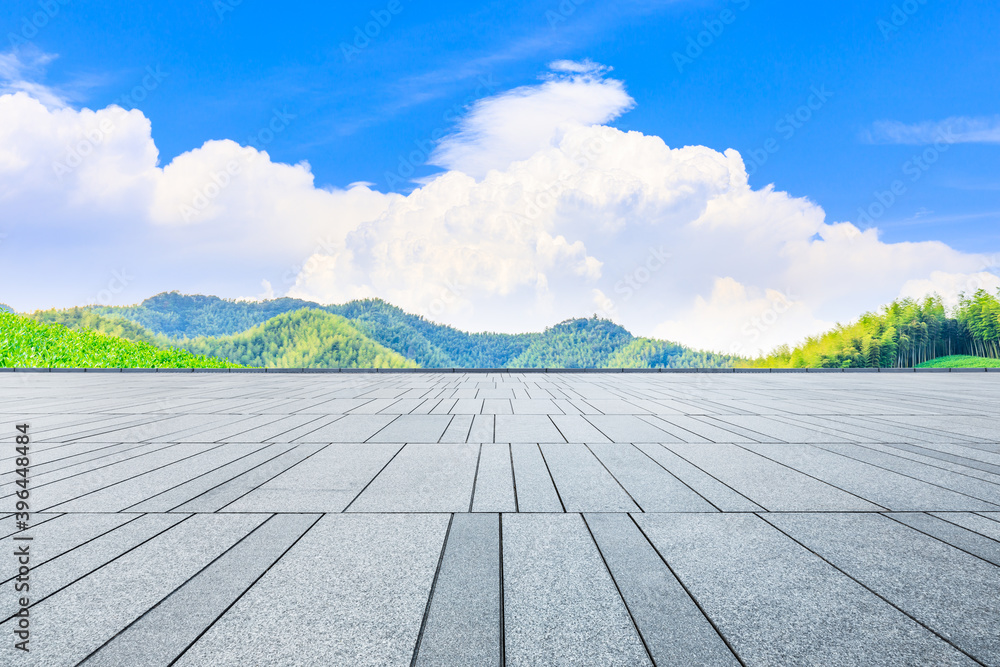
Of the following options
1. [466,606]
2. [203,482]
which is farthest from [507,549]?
[203,482]

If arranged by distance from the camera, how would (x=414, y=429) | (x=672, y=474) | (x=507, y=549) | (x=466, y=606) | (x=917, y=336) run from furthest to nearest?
(x=917, y=336), (x=414, y=429), (x=672, y=474), (x=507, y=549), (x=466, y=606)

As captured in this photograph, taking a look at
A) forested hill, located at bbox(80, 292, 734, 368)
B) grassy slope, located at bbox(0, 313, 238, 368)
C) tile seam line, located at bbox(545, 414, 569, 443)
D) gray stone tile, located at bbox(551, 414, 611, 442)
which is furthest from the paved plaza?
forested hill, located at bbox(80, 292, 734, 368)

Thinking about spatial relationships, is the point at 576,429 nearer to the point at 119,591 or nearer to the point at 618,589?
the point at 618,589

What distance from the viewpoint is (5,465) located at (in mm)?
3598

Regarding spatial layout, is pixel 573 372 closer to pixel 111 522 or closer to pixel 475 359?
pixel 111 522

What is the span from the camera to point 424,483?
123 inches

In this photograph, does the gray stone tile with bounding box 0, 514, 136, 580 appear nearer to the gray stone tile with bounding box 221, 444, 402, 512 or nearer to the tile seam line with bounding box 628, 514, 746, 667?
the gray stone tile with bounding box 221, 444, 402, 512

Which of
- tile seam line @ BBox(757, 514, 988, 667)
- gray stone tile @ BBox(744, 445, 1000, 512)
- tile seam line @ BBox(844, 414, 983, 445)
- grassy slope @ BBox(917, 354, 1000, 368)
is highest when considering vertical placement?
grassy slope @ BBox(917, 354, 1000, 368)

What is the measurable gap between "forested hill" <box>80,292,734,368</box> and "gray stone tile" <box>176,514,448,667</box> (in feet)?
248

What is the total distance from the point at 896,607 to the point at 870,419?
16.5 feet

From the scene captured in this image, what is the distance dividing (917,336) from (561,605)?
41.1 meters

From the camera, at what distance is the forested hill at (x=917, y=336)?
31.3m

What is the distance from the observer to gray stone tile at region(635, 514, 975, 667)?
4.77 ft

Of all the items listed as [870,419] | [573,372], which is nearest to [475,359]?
[573,372]
